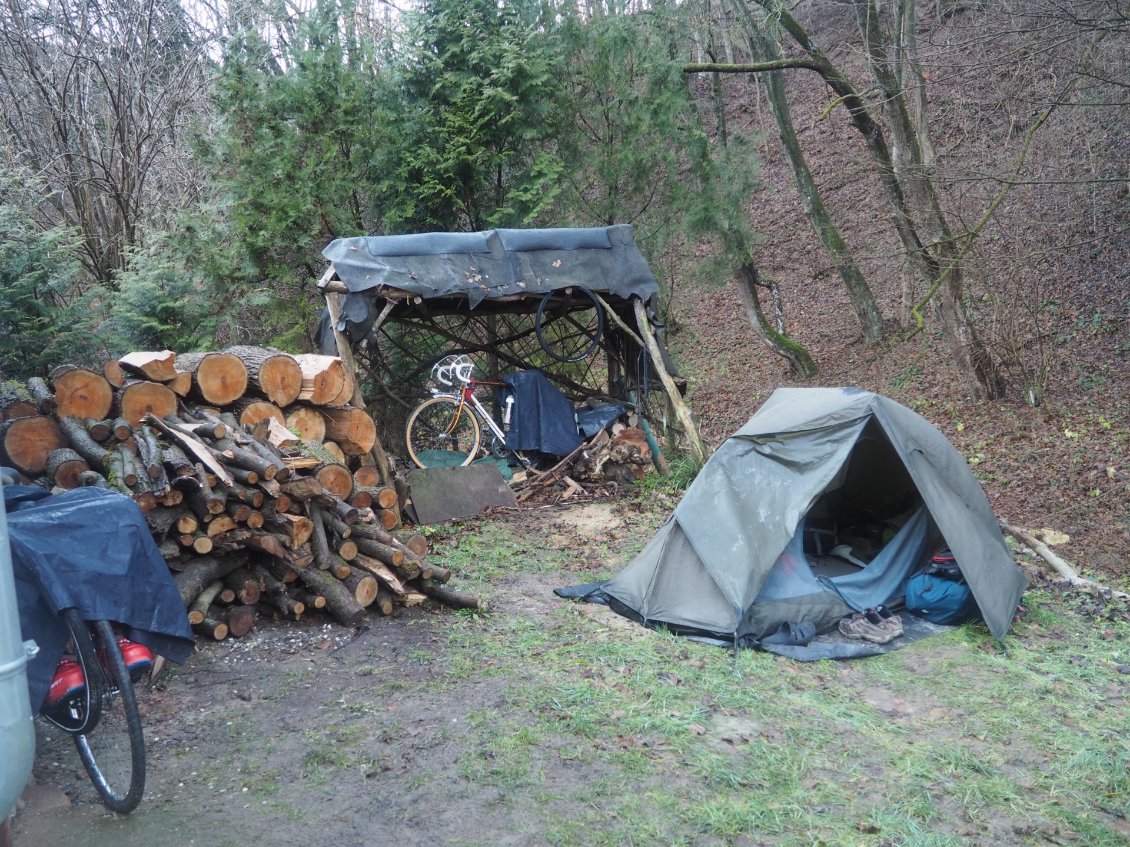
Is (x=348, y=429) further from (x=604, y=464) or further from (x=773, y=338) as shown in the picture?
(x=773, y=338)

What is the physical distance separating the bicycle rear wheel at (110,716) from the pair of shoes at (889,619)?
14.5ft

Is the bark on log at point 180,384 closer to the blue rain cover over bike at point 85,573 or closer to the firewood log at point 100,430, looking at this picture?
the firewood log at point 100,430

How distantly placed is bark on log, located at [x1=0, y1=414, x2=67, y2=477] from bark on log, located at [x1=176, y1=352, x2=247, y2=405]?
125 centimetres

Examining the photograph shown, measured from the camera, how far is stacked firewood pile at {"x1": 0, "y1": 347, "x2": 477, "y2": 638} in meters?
5.01

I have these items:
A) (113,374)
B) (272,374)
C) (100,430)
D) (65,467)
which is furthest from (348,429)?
(65,467)

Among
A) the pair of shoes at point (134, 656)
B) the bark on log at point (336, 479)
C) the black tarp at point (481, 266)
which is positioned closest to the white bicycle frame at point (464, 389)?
the black tarp at point (481, 266)

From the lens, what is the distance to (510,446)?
1048cm

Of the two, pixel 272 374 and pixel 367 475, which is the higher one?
pixel 272 374

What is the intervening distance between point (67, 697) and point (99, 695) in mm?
140

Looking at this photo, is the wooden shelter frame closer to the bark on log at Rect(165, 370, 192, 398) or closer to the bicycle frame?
the bicycle frame

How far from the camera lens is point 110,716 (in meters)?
3.50

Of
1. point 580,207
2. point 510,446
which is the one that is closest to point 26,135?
point 580,207

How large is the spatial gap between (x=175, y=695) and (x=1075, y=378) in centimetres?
1065

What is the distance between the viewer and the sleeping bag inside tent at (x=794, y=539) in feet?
18.6
